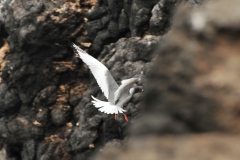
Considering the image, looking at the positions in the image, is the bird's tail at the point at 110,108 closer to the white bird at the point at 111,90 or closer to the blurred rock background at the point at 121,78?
the white bird at the point at 111,90

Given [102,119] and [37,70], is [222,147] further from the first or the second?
[37,70]

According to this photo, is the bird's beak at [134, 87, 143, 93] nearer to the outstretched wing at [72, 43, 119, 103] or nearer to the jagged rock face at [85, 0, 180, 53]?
the outstretched wing at [72, 43, 119, 103]

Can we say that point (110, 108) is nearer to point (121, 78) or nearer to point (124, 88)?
point (124, 88)

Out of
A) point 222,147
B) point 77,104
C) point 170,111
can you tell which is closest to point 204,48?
point 170,111

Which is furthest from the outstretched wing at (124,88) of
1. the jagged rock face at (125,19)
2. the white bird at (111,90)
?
the jagged rock face at (125,19)

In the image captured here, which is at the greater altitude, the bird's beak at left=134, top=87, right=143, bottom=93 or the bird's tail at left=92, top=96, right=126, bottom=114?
the bird's beak at left=134, top=87, right=143, bottom=93

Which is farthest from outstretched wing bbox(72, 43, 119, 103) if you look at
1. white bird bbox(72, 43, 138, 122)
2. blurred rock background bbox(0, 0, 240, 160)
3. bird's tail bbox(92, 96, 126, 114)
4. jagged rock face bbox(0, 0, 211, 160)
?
jagged rock face bbox(0, 0, 211, 160)
